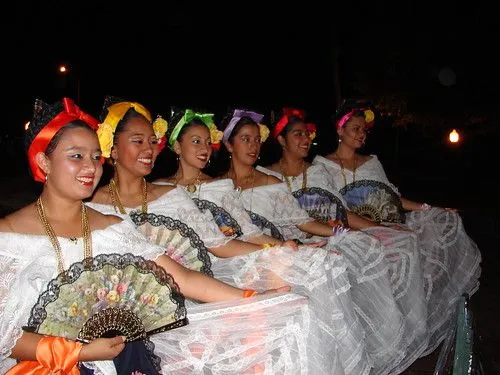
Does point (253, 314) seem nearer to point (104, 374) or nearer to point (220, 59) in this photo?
point (104, 374)

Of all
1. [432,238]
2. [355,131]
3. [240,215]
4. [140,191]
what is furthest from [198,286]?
[355,131]

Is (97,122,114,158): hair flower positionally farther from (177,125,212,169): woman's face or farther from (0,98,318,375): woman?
(177,125,212,169): woman's face

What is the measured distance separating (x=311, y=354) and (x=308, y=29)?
2389cm

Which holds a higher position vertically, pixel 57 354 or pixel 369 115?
pixel 369 115

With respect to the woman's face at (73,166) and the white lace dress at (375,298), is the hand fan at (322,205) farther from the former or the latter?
the woman's face at (73,166)

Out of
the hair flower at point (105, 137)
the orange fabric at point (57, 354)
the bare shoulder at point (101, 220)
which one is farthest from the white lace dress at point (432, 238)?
the orange fabric at point (57, 354)

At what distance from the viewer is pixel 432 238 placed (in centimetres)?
541

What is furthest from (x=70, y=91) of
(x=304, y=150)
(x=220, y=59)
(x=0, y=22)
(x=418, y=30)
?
(x=304, y=150)

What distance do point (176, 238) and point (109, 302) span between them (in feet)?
4.37

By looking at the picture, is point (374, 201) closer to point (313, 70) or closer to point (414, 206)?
point (414, 206)

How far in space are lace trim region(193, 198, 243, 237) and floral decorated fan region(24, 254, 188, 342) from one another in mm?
1869

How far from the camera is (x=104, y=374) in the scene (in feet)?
8.19

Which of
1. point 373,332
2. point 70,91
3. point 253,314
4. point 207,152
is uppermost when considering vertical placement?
point 70,91

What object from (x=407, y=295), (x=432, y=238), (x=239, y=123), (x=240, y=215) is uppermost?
(x=239, y=123)
